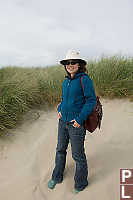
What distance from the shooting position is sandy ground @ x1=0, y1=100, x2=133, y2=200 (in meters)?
2.76

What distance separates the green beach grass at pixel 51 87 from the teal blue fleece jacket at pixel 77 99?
2047 millimetres

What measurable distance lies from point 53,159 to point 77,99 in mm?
1605

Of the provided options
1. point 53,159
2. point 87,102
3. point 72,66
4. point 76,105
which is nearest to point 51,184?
point 53,159

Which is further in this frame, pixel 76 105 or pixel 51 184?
pixel 51 184

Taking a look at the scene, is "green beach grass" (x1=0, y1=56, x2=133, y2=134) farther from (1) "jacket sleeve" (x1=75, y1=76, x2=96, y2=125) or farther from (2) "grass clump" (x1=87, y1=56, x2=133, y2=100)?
(1) "jacket sleeve" (x1=75, y1=76, x2=96, y2=125)

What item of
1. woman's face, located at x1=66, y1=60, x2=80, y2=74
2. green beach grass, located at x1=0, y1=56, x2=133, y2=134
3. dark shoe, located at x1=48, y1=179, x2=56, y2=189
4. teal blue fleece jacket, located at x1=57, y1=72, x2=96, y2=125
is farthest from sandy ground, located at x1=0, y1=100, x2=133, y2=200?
woman's face, located at x1=66, y1=60, x2=80, y2=74

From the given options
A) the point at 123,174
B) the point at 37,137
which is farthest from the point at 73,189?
the point at 37,137

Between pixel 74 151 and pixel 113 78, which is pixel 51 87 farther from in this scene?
pixel 74 151

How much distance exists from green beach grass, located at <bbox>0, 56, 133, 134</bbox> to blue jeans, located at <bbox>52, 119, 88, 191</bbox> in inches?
66.0

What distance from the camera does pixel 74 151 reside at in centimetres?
251

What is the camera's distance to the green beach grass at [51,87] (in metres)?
4.39

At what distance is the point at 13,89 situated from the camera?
182 inches

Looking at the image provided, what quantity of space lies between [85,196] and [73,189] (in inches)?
8.3

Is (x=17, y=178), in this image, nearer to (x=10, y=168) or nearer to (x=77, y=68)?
(x=10, y=168)
